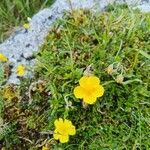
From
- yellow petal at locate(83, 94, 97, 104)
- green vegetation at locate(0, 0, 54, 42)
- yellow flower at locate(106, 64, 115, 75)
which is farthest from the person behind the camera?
green vegetation at locate(0, 0, 54, 42)

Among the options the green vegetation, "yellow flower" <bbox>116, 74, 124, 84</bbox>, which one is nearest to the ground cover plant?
"yellow flower" <bbox>116, 74, 124, 84</bbox>

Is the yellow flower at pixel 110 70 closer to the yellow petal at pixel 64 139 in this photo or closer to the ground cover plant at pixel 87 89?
the ground cover plant at pixel 87 89

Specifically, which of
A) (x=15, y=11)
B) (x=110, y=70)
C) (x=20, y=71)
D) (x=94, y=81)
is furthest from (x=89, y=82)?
(x=15, y=11)

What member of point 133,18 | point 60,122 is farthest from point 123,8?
point 60,122

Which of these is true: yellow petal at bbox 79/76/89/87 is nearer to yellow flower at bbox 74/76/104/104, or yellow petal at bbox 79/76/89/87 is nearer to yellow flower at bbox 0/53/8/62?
yellow flower at bbox 74/76/104/104

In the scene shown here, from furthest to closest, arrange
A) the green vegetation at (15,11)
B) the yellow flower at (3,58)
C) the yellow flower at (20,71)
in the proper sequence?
the green vegetation at (15,11) < the yellow flower at (3,58) < the yellow flower at (20,71)

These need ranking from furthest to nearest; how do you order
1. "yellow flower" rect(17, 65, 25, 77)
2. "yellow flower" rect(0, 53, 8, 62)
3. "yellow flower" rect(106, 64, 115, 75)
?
"yellow flower" rect(0, 53, 8, 62), "yellow flower" rect(17, 65, 25, 77), "yellow flower" rect(106, 64, 115, 75)

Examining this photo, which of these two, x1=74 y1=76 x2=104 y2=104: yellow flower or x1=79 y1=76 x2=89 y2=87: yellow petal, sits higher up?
x1=79 y1=76 x2=89 y2=87: yellow petal

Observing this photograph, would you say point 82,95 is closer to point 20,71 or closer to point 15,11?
point 20,71

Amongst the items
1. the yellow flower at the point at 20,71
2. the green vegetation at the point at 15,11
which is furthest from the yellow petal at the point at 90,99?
the green vegetation at the point at 15,11
